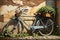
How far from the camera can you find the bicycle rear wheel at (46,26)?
5.81m

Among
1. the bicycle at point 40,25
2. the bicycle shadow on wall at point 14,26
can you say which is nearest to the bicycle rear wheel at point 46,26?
the bicycle at point 40,25

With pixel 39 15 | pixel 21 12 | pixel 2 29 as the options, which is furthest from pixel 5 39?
pixel 39 15

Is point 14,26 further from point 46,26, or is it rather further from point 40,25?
point 46,26

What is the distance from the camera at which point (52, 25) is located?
585 centimetres

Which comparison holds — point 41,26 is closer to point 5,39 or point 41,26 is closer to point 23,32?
point 23,32

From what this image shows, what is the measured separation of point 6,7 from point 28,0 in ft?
2.64

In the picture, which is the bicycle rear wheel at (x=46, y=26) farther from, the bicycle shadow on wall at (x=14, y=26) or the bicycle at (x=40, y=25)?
the bicycle shadow on wall at (x=14, y=26)

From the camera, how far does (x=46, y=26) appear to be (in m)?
5.84

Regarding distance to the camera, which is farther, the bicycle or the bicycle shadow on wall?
the bicycle shadow on wall

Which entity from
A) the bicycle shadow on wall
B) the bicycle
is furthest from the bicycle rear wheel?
the bicycle shadow on wall

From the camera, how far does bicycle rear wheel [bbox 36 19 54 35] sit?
19.1 ft

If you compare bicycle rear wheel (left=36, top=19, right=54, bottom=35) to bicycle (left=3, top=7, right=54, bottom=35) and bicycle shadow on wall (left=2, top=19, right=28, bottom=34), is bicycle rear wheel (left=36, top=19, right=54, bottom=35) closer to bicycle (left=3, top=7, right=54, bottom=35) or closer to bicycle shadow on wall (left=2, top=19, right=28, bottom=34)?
bicycle (left=3, top=7, right=54, bottom=35)

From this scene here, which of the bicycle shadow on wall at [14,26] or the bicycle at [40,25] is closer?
the bicycle at [40,25]

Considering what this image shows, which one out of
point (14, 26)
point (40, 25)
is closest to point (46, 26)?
point (40, 25)
